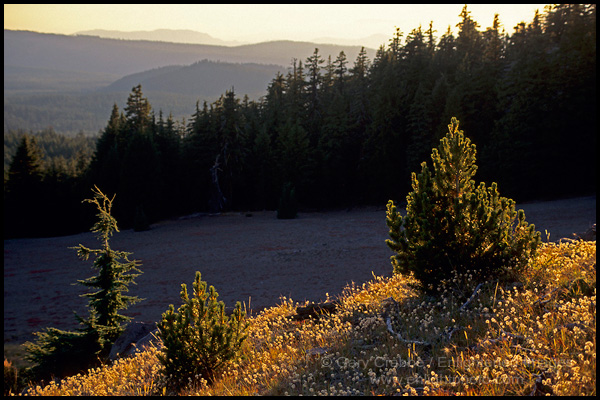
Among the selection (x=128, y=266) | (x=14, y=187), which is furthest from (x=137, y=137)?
(x=128, y=266)

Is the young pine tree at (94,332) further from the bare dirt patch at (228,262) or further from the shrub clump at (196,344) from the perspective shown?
the shrub clump at (196,344)

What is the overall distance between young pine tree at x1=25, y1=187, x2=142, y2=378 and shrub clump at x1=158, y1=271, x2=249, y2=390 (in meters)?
5.63

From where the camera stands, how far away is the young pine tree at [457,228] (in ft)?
21.5

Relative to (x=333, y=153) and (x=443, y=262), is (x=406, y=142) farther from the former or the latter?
(x=443, y=262)

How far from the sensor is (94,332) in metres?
11.0

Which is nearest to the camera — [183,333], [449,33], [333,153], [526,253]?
[183,333]

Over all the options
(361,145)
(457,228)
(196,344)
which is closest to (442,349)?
(457,228)

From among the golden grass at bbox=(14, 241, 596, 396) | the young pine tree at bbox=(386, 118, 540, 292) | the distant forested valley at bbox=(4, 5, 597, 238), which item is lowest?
the golden grass at bbox=(14, 241, 596, 396)

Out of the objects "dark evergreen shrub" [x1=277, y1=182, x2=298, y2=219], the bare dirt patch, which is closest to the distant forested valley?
"dark evergreen shrub" [x1=277, y1=182, x2=298, y2=219]

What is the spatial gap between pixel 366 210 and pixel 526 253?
36030mm

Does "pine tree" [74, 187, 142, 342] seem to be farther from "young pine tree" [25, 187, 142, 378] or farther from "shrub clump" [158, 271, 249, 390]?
"shrub clump" [158, 271, 249, 390]

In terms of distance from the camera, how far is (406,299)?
275 inches

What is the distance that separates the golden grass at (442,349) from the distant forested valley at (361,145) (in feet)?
102

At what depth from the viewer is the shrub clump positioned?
18.3ft
